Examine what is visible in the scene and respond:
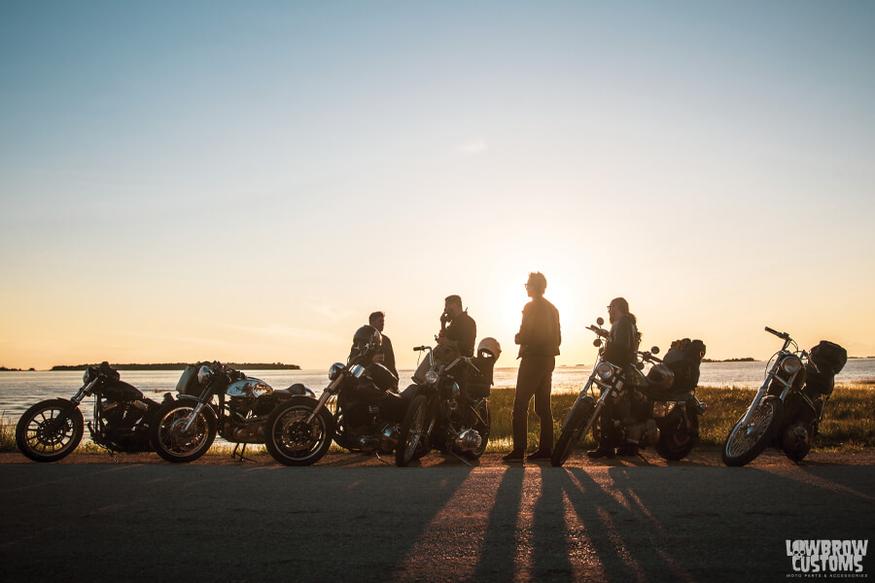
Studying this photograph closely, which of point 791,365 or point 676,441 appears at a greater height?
point 791,365

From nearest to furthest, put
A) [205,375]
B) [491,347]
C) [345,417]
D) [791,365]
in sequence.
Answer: [791,365], [345,417], [205,375], [491,347]

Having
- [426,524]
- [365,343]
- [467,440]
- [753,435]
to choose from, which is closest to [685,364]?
[753,435]

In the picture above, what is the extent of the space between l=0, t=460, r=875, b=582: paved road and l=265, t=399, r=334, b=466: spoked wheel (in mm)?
1412

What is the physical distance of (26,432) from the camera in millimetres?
9758

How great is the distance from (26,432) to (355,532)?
701 cm

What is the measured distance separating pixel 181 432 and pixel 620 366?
601cm

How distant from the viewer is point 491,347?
10797 mm

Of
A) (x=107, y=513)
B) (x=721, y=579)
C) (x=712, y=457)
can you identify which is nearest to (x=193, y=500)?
(x=107, y=513)

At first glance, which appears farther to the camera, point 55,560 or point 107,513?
point 107,513

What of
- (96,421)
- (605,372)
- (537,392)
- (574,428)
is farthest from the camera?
(537,392)

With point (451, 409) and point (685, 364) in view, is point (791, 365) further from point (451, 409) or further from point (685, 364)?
point (451, 409)

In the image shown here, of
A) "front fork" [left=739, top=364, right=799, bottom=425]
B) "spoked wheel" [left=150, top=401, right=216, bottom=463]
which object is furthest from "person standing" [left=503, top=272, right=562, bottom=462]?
"spoked wheel" [left=150, top=401, right=216, bottom=463]

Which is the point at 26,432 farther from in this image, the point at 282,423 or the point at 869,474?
the point at 869,474

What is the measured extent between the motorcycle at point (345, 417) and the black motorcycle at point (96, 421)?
6.62ft
